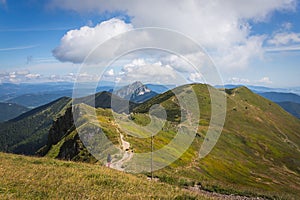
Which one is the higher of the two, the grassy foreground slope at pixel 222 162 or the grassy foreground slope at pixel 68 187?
the grassy foreground slope at pixel 68 187

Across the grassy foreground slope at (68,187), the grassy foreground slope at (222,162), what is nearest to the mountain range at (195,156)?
the grassy foreground slope at (222,162)

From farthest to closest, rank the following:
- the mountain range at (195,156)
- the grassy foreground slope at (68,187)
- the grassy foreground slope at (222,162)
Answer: the grassy foreground slope at (222,162) < the mountain range at (195,156) < the grassy foreground slope at (68,187)

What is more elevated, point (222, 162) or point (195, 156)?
point (195, 156)

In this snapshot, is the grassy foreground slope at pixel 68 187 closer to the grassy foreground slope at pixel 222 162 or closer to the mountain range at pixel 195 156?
the mountain range at pixel 195 156

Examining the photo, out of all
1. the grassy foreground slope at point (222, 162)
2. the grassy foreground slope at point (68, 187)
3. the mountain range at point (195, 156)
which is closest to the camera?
the grassy foreground slope at point (68, 187)

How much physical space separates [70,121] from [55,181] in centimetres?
10988

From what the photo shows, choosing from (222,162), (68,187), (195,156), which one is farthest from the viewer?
(222,162)

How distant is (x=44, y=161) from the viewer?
2342cm

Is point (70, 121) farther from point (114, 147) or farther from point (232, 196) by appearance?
point (232, 196)

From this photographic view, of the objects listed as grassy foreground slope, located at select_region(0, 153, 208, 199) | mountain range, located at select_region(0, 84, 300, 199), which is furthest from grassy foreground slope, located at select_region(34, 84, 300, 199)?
grassy foreground slope, located at select_region(0, 153, 208, 199)

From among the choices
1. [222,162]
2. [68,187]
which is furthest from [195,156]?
[68,187]

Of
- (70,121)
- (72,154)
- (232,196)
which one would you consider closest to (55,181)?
(232,196)

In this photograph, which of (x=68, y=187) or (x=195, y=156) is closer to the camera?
(x=68, y=187)

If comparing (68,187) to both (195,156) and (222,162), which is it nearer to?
(195,156)
